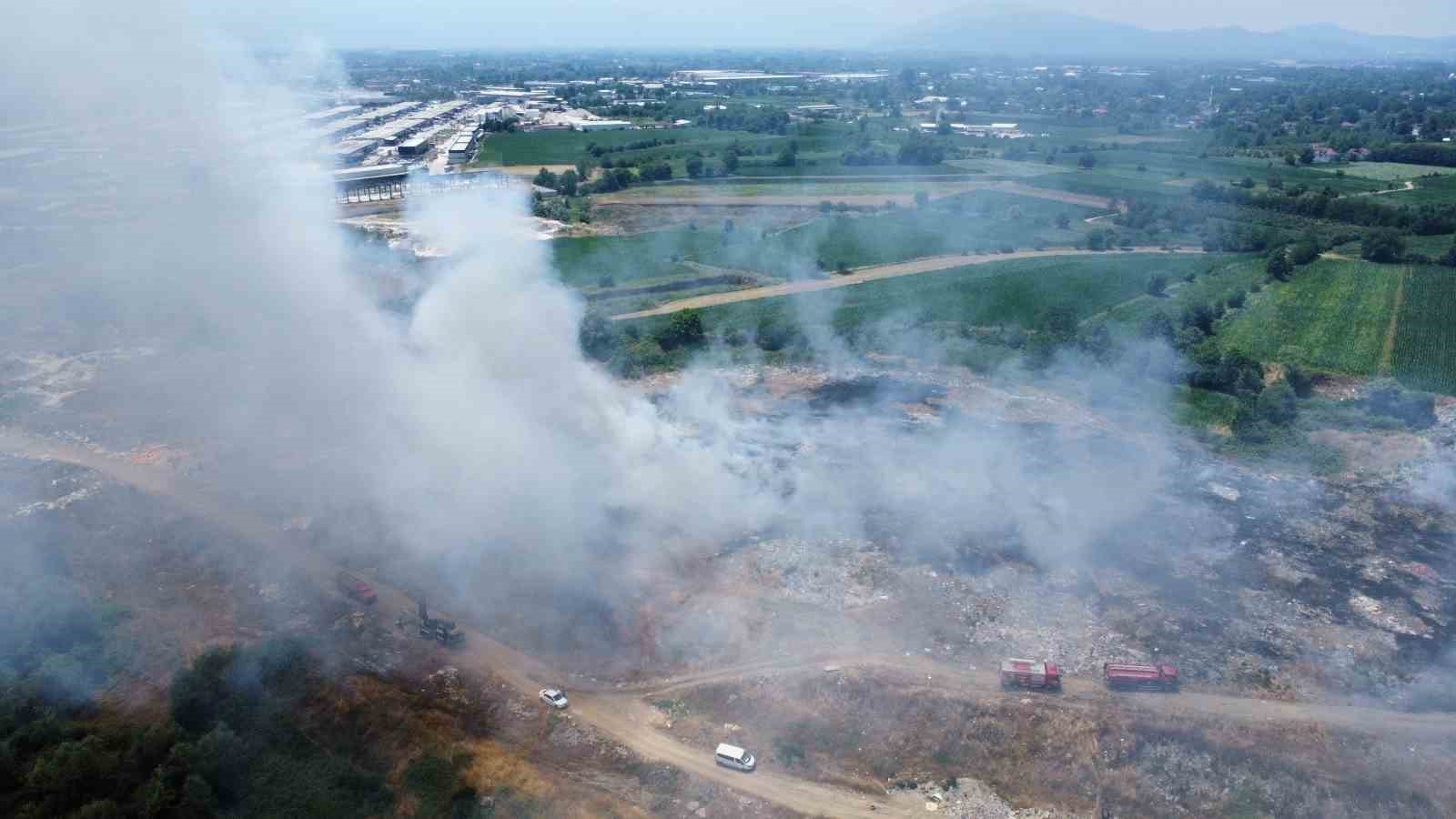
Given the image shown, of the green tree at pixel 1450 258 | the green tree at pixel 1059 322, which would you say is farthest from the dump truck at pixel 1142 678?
the green tree at pixel 1450 258

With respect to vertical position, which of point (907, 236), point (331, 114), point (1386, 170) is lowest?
point (907, 236)

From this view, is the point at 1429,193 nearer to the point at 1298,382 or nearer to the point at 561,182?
the point at 1298,382

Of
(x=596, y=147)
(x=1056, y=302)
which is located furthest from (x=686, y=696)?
(x=596, y=147)

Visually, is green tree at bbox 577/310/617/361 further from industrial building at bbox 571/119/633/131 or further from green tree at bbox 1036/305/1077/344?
industrial building at bbox 571/119/633/131

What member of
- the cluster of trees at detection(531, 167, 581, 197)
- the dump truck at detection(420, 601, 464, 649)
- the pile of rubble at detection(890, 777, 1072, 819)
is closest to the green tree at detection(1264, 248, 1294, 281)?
the pile of rubble at detection(890, 777, 1072, 819)

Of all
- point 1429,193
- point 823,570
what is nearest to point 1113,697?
point 823,570

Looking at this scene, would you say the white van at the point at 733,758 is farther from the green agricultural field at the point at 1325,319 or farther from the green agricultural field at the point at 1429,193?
the green agricultural field at the point at 1429,193

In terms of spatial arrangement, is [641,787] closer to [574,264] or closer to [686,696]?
[686,696]
